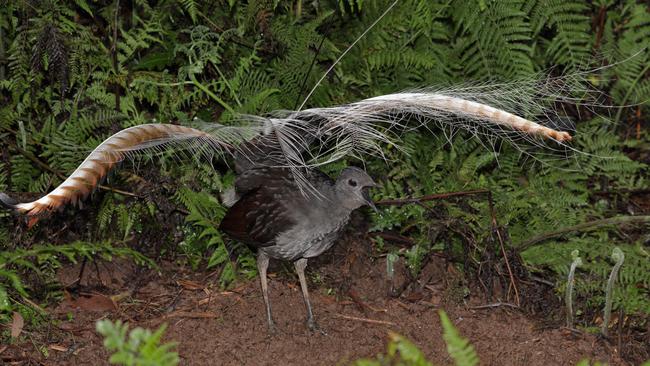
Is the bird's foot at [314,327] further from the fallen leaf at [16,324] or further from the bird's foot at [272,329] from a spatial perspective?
the fallen leaf at [16,324]

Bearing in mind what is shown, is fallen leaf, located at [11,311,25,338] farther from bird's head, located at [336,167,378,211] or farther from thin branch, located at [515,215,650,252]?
thin branch, located at [515,215,650,252]

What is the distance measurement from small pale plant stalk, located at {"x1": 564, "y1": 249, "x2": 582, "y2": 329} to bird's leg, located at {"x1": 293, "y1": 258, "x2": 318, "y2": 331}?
4.57ft

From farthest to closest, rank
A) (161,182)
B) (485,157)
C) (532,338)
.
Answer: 1. (485,157)
2. (161,182)
3. (532,338)

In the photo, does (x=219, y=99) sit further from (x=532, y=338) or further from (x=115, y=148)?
(x=532, y=338)

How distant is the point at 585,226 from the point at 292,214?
172 cm

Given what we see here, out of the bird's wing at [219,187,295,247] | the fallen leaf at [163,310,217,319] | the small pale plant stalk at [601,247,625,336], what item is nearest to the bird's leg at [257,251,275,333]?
the bird's wing at [219,187,295,247]

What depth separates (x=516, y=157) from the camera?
5.81 metres

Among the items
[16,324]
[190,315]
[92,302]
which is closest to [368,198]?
[190,315]

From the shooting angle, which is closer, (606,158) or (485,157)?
(485,157)

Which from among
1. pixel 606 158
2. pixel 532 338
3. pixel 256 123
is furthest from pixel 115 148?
pixel 606 158

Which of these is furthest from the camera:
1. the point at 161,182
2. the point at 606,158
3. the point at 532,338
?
the point at 606,158

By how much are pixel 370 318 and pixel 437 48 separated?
2.03m

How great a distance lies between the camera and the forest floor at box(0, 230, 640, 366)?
431 cm

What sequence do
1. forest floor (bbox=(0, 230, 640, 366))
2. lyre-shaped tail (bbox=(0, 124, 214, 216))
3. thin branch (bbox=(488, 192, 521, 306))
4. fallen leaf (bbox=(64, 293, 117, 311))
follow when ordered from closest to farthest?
lyre-shaped tail (bbox=(0, 124, 214, 216)) → forest floor (bbox=(0, 230, 640, 366)) → fallen leaf (bbox=(64, 293, 117, 311)) → thin branch (bbox=(488, 192, 521, 306))
